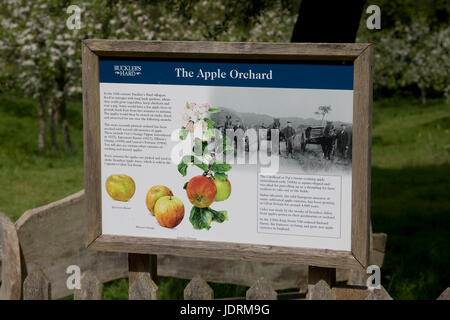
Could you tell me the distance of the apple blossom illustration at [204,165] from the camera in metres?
3.65

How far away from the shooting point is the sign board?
3.48 meters

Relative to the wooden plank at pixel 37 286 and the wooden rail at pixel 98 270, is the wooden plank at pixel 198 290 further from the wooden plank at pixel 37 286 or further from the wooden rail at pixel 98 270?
the wooden plank at pixel 37 286

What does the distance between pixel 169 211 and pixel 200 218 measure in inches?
7.5

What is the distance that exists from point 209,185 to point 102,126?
77 centimetres

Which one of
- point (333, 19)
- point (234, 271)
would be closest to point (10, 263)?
point (234, 271)

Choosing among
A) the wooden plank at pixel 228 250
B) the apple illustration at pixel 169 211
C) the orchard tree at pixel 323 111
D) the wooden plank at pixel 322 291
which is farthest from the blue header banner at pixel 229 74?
the wooden plank at pixel 322 291

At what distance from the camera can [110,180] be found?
3.85 m

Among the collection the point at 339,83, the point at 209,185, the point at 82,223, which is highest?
the point at 339,83

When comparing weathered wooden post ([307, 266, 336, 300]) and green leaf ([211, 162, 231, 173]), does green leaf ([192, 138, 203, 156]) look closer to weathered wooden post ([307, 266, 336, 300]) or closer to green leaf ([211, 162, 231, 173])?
green leaf ([211, 162, 231, 173])

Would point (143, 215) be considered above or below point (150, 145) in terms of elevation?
below

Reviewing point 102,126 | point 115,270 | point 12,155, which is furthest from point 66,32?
point 102,126

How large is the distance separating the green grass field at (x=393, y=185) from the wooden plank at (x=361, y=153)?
285cm

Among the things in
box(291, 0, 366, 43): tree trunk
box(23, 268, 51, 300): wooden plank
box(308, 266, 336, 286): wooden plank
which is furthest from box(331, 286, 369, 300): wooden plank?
box(291, 0, 366, 43): tree trunk

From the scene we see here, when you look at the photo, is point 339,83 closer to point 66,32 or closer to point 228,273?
point 228,273
